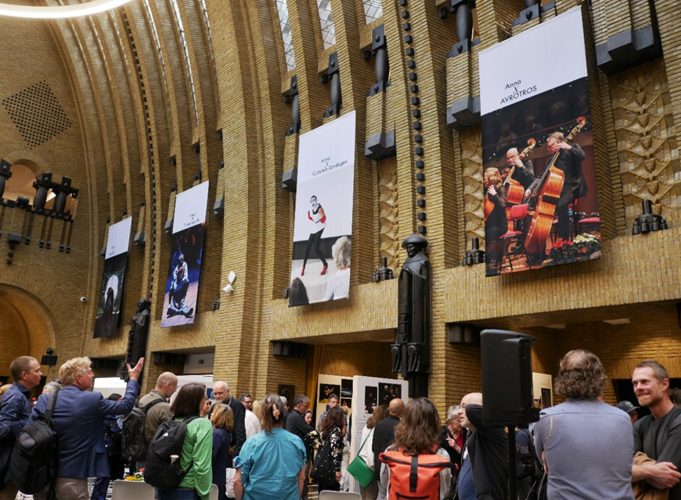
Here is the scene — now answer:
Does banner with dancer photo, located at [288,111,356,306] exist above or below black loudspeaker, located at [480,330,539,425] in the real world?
above

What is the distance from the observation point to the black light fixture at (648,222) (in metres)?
7.99

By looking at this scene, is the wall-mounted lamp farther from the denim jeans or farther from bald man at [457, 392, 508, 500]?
bald man at [457, 392, 508, 500]

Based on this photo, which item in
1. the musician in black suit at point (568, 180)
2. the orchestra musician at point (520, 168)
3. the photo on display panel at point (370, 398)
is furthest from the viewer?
the orchestra musician at point (520, 168)

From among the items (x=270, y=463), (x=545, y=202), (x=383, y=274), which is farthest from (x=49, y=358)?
(x=270, y=463)

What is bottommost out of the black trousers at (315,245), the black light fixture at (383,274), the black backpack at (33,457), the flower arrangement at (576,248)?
the black backpack at (33,457)

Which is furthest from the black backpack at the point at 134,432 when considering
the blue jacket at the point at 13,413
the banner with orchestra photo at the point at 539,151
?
the banner with orchestra photo at the point at 539,151

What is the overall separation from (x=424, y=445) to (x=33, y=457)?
255cm

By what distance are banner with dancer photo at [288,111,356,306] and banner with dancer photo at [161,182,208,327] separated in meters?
3.90

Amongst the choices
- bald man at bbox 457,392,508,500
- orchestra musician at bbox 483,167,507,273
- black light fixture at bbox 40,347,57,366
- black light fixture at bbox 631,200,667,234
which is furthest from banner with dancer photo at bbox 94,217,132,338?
bald man at bbox 457,392,508,500

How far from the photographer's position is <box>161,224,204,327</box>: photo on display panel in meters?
15.1

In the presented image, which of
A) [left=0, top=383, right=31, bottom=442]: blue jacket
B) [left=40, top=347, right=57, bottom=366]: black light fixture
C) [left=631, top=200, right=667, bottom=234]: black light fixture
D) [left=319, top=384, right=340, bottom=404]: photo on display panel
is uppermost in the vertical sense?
[left=631, top=200, right=667, bottom=234]: black light fixture

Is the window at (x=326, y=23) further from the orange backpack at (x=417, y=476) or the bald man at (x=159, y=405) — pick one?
the orange backpack at (x=417, y=476)

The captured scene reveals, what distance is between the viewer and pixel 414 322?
991cm

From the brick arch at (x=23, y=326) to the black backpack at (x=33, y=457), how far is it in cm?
1808
